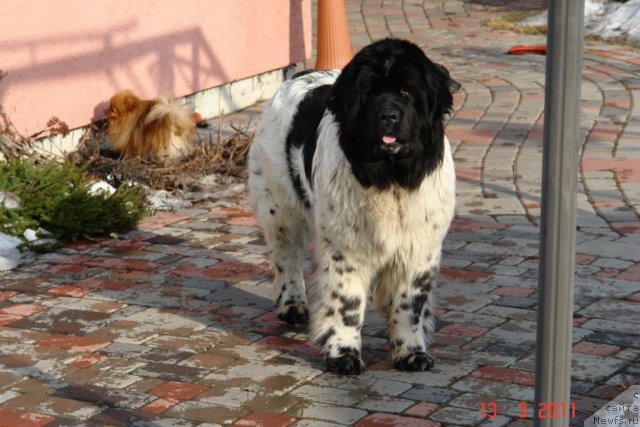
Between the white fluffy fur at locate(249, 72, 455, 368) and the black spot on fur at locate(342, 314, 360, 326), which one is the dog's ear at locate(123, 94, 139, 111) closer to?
the white fluffy fur at locate(249, 72, 455, 368)

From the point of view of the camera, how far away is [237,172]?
27.9 ft

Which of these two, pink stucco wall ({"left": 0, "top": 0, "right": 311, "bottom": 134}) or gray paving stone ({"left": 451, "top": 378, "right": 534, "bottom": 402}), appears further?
pink stucco wall ({"left": 0, "top": 0, "right": 311, "bottom": 134})

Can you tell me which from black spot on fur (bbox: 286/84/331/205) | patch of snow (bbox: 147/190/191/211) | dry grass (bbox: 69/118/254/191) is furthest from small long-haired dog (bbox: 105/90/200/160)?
black spot on fur (bbox: 286/84/331/205)

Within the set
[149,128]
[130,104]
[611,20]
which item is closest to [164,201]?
[149,128]

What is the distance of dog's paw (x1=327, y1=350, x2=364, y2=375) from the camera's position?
500 cm

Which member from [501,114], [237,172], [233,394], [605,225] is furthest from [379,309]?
[501,114]

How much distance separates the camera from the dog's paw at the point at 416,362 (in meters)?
5.02

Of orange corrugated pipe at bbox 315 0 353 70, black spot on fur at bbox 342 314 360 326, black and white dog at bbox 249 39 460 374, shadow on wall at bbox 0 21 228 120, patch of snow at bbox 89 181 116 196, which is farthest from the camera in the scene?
orange corrugated pipe at bbox 315 0 353 70

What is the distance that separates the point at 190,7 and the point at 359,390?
5.97 meters

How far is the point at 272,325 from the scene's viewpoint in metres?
5.73

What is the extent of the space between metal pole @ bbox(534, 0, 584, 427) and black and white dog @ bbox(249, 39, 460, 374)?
6.93ft

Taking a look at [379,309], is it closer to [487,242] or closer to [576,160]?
[487,242]

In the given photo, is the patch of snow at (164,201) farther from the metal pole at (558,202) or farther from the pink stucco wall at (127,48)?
the metal pole at (558,202)

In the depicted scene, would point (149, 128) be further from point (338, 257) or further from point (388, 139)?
point (388, 139)
